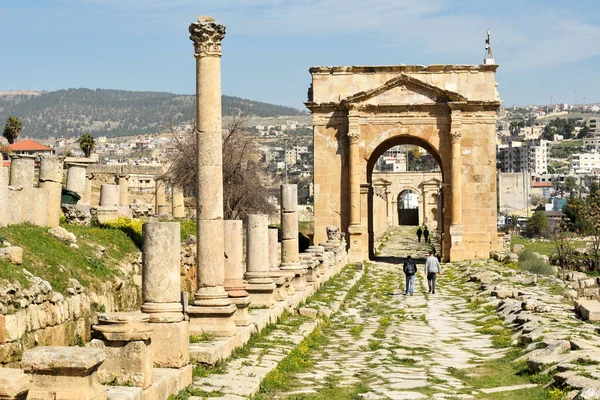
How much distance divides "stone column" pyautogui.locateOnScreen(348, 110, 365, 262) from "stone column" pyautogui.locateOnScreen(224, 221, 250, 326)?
19739 mm

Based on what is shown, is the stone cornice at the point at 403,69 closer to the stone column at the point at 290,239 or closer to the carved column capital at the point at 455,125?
the carved column capital at the point at 455,125

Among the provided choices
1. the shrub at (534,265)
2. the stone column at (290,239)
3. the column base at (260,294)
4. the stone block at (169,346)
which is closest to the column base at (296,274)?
the stone column at (290,239)

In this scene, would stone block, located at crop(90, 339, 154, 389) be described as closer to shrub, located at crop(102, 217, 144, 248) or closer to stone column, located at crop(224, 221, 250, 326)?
stone column, located at crop(224, 221, 250, 326)

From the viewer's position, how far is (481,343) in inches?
584

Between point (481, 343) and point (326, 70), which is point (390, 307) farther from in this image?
point (326, 70)

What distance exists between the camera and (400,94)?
33812 millimetres

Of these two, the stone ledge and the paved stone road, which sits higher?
the stone ledge

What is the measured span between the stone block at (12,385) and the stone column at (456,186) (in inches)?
1093

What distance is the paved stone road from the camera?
10.9 meters

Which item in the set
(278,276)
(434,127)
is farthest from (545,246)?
Answer: (278,276)

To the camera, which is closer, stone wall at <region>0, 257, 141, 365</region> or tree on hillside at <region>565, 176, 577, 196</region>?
stone wall at <region>0, 257, 141, 365</region>

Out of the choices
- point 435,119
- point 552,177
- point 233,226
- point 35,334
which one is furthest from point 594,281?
point 552,177

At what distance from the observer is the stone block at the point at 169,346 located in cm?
978

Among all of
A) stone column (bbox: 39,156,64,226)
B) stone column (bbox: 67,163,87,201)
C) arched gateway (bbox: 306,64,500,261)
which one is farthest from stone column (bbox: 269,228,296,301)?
arched gateway (bbox: 306,64,500,261)
